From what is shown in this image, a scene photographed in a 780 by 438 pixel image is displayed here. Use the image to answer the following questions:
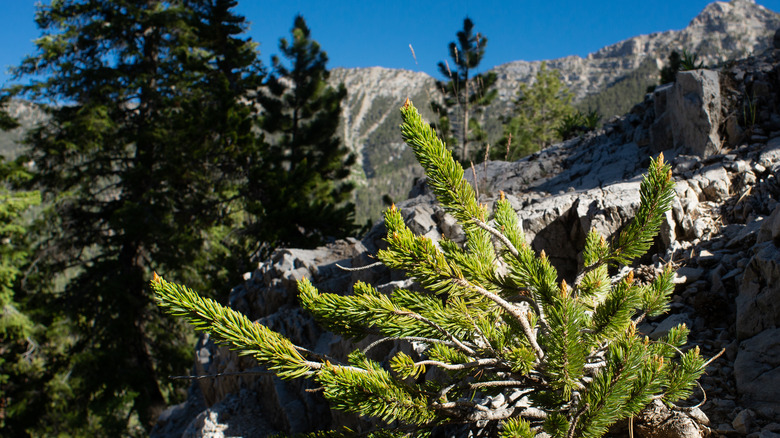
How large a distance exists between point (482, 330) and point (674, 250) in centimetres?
289

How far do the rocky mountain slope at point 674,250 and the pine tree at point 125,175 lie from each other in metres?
6.00

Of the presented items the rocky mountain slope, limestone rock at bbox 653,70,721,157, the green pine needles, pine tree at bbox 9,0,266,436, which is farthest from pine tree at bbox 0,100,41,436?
limestone rock at bbox 653,70,721,157

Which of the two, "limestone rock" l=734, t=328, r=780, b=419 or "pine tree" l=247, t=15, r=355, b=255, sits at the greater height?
"pine tree" l=247, t=15, r=355, b=255

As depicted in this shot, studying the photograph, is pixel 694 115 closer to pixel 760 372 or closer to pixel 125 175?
pixel 760 372

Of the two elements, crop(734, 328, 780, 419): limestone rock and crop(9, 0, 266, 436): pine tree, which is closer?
crop(734, 328, 780, 419): limestone rock

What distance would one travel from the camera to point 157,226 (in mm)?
13344

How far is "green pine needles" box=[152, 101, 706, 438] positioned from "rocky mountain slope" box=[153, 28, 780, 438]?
13.8 inches

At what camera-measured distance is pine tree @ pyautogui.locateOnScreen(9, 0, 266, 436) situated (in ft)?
43.8

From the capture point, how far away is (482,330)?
2.08m

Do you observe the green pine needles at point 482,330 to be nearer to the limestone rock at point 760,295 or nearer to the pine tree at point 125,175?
the limestone rock at point 760,295

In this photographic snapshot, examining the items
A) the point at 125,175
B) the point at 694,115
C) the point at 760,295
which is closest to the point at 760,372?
the point at 760,295

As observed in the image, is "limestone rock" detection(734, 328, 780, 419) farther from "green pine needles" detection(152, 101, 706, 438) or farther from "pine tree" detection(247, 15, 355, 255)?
"pine tree" detection(247, 15, 355, 255)

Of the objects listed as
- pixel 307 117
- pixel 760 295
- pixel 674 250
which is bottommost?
pixel 760 295

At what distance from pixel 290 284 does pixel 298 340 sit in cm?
117
